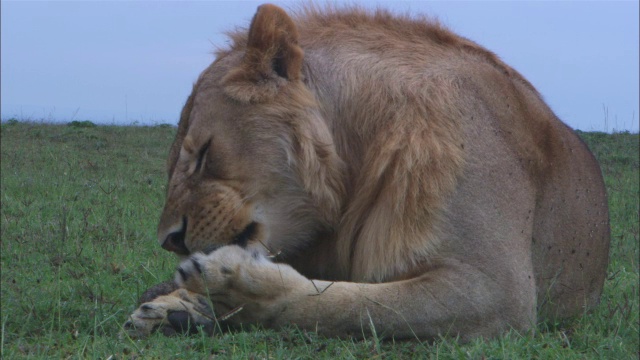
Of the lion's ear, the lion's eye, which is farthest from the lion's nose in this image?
the lion's ear

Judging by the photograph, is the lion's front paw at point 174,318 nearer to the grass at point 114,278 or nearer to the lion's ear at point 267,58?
the grass at point 114,278

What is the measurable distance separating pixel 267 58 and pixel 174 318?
98 cm

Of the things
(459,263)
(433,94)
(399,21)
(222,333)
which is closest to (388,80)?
(433,94)

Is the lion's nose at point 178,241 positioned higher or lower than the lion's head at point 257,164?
lower

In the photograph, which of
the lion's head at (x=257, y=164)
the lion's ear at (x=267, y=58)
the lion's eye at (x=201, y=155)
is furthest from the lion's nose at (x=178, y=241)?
the lion's ear at (x=267, y=58)

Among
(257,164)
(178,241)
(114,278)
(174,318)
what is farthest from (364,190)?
(114,278)

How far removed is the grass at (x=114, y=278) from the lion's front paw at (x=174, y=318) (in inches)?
2.8

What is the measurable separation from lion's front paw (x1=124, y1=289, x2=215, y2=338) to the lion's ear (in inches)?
29.9

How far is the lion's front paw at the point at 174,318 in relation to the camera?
2.87m

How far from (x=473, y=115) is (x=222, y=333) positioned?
3.74 feet

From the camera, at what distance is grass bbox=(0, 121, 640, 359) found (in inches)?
106

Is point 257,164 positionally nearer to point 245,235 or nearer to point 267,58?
point 245,235

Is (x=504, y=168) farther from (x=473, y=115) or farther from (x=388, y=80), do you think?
(x=388, y=80)

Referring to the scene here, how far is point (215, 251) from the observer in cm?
293
